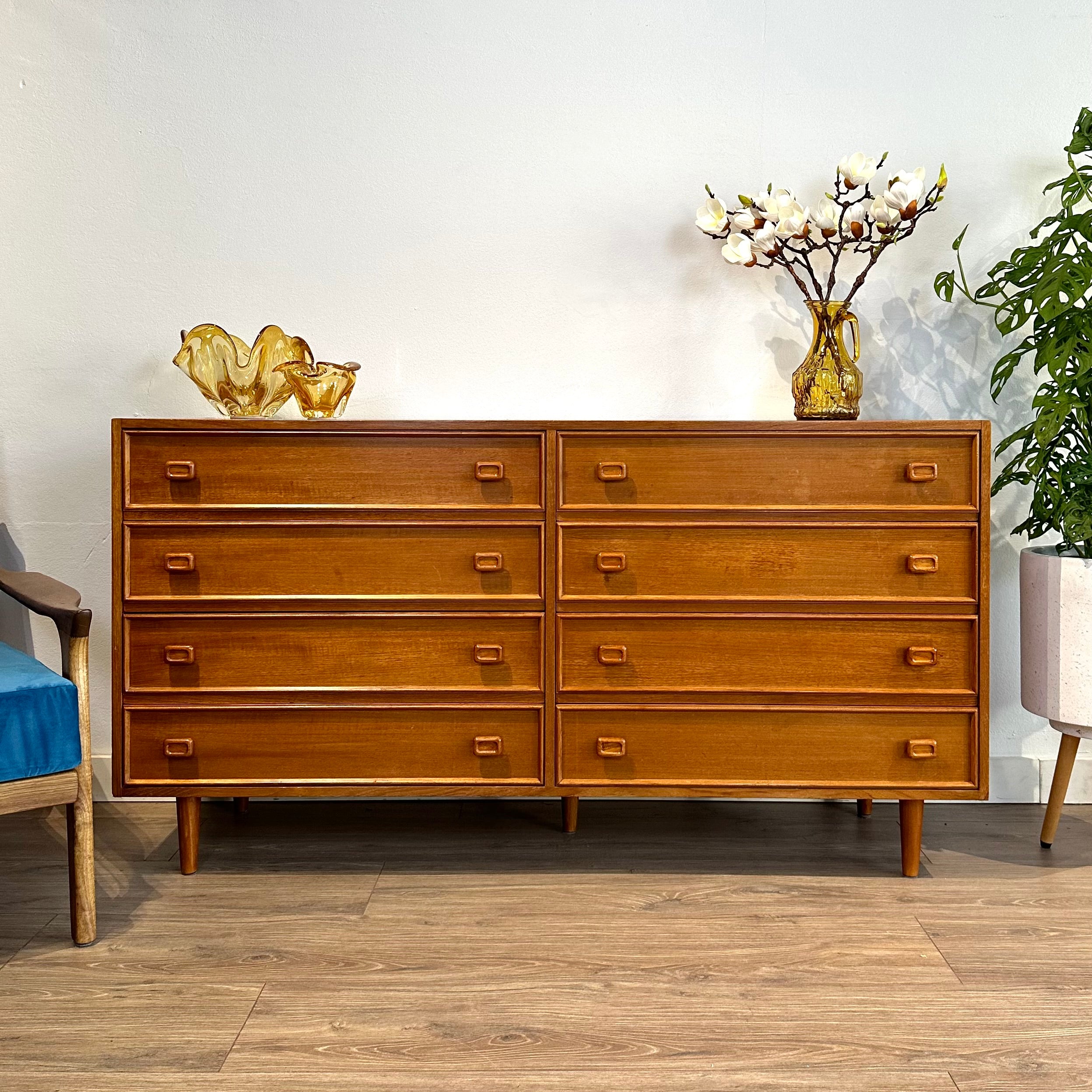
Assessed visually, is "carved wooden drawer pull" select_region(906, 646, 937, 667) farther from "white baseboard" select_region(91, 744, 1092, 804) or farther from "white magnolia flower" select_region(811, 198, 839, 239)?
"white magnolia flower" select_region(811, 198, 839, 239)

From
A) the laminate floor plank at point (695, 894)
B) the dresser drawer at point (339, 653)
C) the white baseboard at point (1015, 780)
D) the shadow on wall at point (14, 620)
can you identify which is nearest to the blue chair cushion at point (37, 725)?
the dresser drawer at point (339, 653)

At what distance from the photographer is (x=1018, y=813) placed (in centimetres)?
241

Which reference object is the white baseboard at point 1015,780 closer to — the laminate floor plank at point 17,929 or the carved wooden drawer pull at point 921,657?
the carved wooden drawer pull at point 921,657

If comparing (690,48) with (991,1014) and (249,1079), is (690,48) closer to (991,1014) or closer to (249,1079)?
(991,1014)

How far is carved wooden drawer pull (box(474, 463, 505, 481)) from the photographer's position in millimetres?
1955

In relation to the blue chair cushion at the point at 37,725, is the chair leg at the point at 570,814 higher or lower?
lower

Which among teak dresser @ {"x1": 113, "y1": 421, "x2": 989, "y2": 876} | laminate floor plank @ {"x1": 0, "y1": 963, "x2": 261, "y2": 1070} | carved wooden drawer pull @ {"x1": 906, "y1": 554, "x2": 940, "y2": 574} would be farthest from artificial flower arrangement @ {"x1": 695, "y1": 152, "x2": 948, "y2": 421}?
laminate floor plank @ {"x1": 0, "y1": 963, "x2": 261, "y2": 1070}

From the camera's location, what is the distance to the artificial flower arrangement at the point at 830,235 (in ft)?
7.13

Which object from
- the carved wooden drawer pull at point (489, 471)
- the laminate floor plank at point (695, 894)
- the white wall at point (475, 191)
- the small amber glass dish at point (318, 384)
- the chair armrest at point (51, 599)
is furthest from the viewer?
the white wall at point (475, 191)

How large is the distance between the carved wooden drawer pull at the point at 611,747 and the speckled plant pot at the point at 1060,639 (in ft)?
3.08

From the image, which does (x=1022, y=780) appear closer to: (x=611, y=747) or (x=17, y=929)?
(x=611, y=747)

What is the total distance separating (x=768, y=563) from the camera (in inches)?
77.6

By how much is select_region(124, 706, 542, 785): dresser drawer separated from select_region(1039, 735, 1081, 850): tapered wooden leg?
1171mm

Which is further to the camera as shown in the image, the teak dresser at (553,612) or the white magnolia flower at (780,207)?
the white magnolia flower at (780,207)
